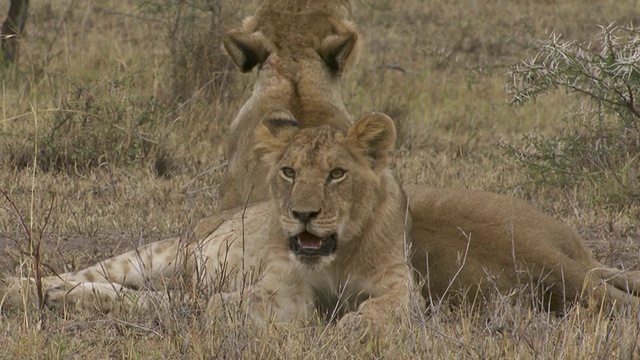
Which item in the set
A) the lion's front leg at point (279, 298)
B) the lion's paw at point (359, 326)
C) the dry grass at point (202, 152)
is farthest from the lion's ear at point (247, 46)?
the lion's paw at point (359, 326)

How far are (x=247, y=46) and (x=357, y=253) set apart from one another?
6.81 feet

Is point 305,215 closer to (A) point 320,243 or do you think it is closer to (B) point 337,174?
(A) point 320,243

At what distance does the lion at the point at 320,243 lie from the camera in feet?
14.9

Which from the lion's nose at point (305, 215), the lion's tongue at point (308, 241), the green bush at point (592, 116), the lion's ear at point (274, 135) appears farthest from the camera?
the green bush at point (592, 116)

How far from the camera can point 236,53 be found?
6.56 metres

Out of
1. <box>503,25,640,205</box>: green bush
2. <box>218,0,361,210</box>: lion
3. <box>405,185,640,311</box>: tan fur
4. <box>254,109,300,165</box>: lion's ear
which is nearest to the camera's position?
<box>405,185,640,311</box>: tan fur

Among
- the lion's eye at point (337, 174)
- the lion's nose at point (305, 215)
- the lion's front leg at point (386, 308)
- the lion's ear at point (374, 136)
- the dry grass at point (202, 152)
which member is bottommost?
the dry grass at point (202, 152)

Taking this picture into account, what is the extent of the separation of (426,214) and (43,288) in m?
1.68

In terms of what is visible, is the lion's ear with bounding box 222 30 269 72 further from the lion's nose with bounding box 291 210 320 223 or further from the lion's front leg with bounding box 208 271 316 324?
the lion's nose with bounding box 291 210 320 223

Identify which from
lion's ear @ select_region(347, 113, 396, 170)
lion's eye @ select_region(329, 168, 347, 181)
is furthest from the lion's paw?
lion's ear @ select_region(347, 113, 396, 170)

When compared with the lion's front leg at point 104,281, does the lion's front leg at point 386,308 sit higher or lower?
higher

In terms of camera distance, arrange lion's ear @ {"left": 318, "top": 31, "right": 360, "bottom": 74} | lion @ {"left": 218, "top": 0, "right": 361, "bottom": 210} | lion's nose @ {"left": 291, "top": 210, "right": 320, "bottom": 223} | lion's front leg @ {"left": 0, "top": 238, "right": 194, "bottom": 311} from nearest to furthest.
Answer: lion's nose @ {"left": 291, "top": 210, "right": 320, "bottom": 223} → lion's front leg @ {"left": 0, "top": 238, "right": 194, "bottom": 311} → lion @ {"left": 218, "top": 0, "right": 361, "bottom": 210} → lion's ear @ {"left": 318, "top": 31, "right": 360, "bottom": 74}

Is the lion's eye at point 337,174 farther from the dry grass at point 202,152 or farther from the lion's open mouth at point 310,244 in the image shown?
the dry grass at point 202,152

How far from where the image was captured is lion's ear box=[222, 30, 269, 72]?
6520 millimetres
